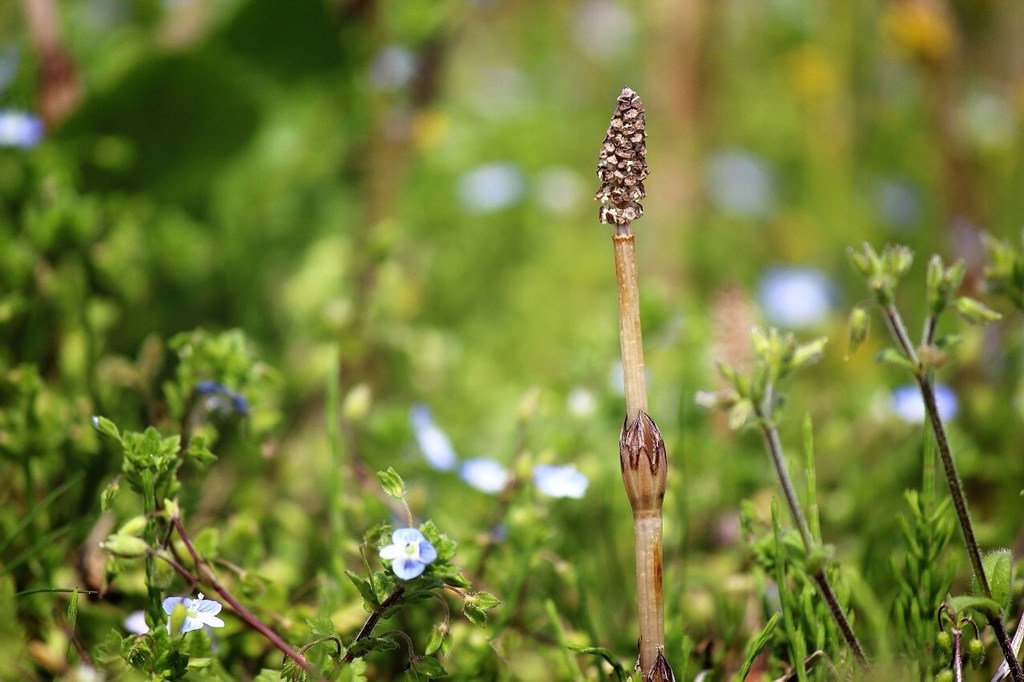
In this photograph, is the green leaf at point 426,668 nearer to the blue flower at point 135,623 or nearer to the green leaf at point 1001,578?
the blue flower at point 135,623

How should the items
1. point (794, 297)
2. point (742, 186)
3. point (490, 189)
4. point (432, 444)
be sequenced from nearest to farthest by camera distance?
1. point (432, 444)
2. point (794, 297)
3. point (490, 189)
4. point (742, 186)

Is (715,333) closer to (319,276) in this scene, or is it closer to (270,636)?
(319,276)

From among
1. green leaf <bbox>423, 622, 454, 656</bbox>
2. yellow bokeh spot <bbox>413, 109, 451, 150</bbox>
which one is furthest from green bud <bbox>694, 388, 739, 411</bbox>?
yellow bokeh spot <bbox>413, 109, 451, 150</bbox>

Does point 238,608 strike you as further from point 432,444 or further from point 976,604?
point 976,604

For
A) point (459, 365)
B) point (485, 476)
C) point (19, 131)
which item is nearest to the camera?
point (485, 476)

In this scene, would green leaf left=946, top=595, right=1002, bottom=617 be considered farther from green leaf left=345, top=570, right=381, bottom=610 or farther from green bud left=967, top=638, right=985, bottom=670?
green leaf left=345, top=570, right=381, bottom=610


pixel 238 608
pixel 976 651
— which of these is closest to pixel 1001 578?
pixel 976 651
